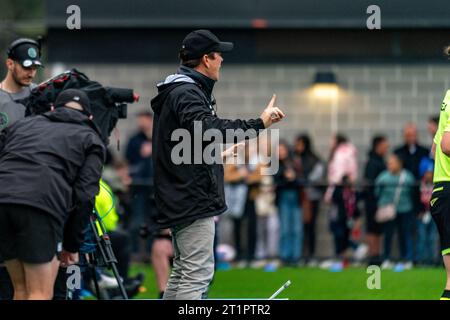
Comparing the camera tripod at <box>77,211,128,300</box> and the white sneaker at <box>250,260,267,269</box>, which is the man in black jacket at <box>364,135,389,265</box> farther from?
the camera tripod at <box>77,211,128,300</box>

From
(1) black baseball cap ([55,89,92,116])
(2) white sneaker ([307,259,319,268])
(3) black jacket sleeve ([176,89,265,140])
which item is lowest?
(2) white sneaker ([307,259,319,268])

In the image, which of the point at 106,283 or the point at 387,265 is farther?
the point at 387,265

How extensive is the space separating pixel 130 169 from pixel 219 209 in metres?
10.3

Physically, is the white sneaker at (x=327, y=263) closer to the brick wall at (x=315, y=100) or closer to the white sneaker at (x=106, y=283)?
the brick wall at (x=315, y=100)

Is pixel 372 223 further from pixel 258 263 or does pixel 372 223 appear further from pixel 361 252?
pixel 258 263

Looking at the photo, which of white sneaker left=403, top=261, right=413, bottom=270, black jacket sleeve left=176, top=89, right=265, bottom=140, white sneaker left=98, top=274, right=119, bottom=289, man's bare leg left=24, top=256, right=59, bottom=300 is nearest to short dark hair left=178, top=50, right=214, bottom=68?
black jacket sleeve left=176, top=89, right=265, bottom=140

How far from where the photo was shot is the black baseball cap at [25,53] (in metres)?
11.2

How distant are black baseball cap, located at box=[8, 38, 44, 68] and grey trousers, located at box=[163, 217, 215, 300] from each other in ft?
8.46

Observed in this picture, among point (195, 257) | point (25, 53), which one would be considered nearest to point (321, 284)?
point (25, 53)

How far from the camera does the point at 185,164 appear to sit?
956 centimetres

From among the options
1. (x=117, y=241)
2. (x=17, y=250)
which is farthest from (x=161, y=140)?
(x=117, y=241)

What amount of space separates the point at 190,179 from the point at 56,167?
1.17 metres

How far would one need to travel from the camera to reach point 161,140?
968cm

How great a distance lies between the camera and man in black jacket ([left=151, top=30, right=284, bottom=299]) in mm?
9391
